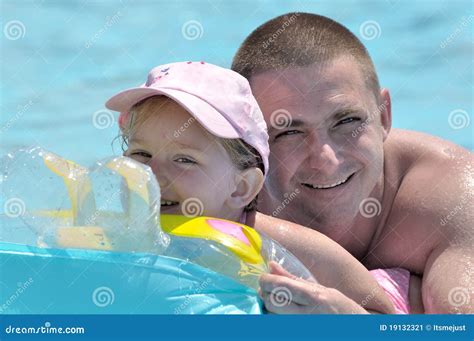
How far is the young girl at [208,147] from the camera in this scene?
3.13 m

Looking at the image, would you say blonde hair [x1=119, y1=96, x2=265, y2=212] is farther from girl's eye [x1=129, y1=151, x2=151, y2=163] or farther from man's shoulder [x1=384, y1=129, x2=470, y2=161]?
man's shoulder [x1=384, y1=129, x2=470, y2=161]

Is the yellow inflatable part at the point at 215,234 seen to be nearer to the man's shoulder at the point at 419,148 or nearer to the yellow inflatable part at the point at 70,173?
the yellow inflatable part at the point at 70,173

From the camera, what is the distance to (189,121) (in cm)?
319

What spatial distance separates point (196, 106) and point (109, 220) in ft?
2.25


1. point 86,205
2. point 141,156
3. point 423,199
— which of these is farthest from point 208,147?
point 423,199

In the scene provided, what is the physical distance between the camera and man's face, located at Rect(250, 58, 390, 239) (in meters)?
4.00

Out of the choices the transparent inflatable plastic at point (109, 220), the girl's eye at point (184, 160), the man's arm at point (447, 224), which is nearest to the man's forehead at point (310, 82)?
the man's arm at point (447, 224)

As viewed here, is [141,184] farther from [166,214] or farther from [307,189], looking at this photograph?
[307,189]

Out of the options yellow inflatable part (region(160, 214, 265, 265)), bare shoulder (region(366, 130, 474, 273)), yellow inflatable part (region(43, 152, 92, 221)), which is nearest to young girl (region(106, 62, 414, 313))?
yellow inflatable part (region(160, 214, 265, 265))

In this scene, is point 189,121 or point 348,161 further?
point 348,161

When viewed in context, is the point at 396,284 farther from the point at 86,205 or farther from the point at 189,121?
the point at 86,205

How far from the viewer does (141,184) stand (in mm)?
2689

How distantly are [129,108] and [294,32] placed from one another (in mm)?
1144
